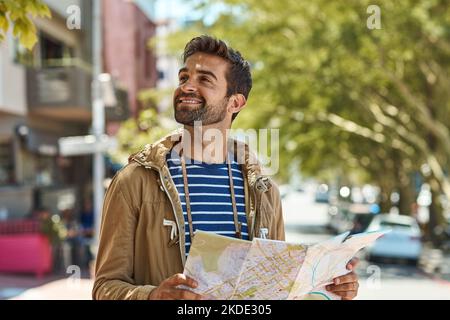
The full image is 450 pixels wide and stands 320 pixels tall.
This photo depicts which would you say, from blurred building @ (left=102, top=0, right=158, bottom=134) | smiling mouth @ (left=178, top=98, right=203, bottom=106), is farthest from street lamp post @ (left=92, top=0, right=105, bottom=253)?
blurred building @ (left=102, top=0, right=158, bottom=134)

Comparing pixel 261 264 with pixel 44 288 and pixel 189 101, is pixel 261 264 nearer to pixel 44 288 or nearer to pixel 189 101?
pixel 189 101

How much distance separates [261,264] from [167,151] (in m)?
0.57

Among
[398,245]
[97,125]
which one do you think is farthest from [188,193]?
[398,245]

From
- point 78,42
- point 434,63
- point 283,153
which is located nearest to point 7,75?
point 78,42

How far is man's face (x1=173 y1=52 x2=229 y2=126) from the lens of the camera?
2.42m

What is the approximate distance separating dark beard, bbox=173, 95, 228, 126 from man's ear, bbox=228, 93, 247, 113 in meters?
0.07

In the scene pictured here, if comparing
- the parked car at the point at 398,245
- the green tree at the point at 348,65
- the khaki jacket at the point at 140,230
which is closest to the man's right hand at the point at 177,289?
the khaki jacket at the point at 140,230

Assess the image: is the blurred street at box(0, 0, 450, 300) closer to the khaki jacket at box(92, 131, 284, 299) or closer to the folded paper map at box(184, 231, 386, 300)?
the khaki jacket at box(92, 131, 284, 299)

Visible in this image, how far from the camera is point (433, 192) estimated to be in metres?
26.4

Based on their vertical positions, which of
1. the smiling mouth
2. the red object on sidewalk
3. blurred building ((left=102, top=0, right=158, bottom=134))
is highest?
blurred building ((left=102, top=0, right=158, bottom=134))

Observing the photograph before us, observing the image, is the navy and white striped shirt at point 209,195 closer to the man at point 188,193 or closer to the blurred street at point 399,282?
the man at point 188,193

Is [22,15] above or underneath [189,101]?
above

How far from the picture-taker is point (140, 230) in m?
2.34
